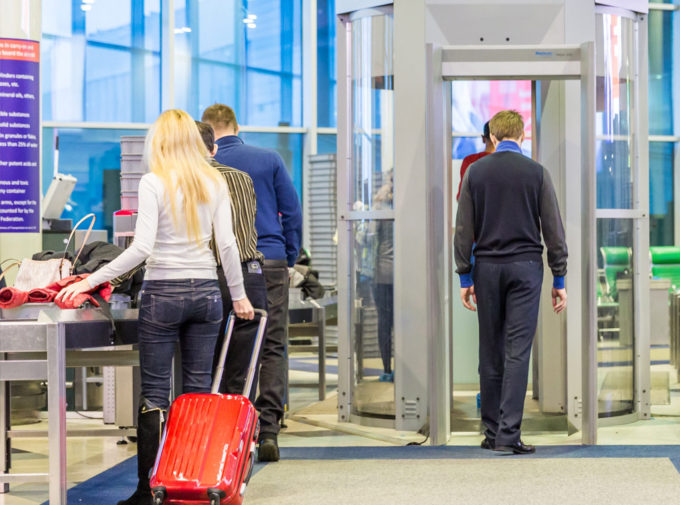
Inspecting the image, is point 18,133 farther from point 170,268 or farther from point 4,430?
point 170,268

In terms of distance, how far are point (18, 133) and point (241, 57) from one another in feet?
22.8

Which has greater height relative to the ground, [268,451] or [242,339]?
[242,339]

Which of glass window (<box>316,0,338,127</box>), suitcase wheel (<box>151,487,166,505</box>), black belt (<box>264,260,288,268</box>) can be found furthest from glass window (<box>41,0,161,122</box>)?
suitcase wheel (<box>151,487,166,505</box>)

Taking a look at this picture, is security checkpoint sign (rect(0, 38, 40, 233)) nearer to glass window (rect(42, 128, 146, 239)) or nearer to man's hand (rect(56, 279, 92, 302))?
man's hand (rect(56, 279, 92, 302))

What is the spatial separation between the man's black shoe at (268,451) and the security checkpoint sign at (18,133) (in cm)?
201

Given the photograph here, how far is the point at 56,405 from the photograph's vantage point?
3.58m

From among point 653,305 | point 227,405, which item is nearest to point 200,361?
point 227,405

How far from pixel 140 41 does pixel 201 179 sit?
893 cm

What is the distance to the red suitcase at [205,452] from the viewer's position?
3.30m

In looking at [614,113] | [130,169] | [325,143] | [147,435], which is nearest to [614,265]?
[614,113]

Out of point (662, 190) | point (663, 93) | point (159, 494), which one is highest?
point (663, 93)

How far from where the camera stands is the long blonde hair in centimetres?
358

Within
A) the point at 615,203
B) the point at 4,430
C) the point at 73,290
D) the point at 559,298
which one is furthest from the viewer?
the point at 615,203

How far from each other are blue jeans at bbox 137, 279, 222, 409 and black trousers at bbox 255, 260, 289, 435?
1058 millimetres
